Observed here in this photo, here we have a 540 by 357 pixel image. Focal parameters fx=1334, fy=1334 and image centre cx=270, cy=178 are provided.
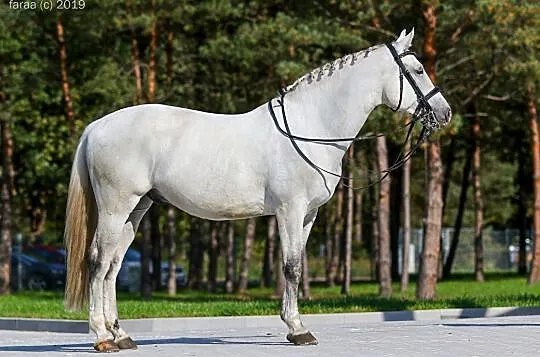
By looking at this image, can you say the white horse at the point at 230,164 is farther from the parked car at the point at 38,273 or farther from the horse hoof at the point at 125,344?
the parked car at the point at 38,273

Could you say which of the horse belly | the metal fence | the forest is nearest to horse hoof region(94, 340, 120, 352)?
the horse belly

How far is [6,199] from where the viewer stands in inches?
1323

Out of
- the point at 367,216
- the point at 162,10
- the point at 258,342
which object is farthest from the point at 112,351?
the point at 367,216

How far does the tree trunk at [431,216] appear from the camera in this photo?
26.6 meters

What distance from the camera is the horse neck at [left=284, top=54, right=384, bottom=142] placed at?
12.3 meters

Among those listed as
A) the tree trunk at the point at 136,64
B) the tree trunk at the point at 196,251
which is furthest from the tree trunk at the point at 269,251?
the tree trunk at the point at 136,64

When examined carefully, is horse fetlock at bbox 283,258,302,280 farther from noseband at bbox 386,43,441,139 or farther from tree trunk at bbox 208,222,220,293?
tree trunk at bbox 208,222,220,293

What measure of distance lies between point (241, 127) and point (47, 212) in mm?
31164

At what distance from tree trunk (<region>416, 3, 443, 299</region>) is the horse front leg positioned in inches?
581

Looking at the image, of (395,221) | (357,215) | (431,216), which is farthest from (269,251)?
(431,216)

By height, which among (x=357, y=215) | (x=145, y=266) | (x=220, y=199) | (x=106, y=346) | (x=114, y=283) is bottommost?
(x=106, y=346)

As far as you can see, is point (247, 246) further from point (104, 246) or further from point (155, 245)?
point (104, 246)

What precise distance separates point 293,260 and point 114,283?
1.70 meters

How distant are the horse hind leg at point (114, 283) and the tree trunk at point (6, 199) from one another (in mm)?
20428
